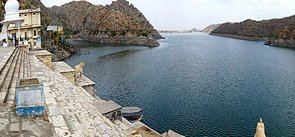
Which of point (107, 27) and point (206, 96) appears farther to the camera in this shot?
point (107, 27)

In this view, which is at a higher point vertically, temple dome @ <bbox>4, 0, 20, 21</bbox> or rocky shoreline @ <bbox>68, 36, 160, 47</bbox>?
temple dome @ <bbox>4, 0, 20, 21</bbox>

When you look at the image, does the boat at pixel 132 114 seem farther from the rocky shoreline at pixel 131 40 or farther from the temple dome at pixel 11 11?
the rocky shoreline at pixel 131 40

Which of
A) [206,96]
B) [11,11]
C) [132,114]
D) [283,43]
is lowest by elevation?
[132,114]

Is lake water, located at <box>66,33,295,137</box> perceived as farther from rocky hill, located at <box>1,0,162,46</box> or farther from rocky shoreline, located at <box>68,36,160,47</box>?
rocky hill, located at <box>1,0,162,46</box>

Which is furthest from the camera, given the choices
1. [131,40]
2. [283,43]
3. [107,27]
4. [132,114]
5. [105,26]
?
[105,26]

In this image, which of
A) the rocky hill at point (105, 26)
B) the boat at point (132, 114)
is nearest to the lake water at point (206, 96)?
the boat at point (132, 114)

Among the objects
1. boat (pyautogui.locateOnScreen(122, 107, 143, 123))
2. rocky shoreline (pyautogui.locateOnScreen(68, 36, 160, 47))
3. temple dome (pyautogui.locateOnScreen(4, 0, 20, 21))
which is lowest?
boat (pyautogui.locateOnScreen(122, 107, 143, 123))

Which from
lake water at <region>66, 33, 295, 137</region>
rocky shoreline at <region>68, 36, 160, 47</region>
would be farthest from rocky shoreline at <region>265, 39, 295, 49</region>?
lake water at <region>66, 33, 295, 137</region>

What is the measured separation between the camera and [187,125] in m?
24.6

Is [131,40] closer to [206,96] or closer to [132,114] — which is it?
[206,96]

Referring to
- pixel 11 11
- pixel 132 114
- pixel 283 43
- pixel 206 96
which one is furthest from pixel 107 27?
pixel 132 114

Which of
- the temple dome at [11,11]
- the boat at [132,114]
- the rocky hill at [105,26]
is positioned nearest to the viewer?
the boat at [132,114]

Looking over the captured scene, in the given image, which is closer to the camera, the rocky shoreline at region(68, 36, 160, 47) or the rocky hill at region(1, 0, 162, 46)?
the rocky shoreline at region(68, 36, 160, 47)

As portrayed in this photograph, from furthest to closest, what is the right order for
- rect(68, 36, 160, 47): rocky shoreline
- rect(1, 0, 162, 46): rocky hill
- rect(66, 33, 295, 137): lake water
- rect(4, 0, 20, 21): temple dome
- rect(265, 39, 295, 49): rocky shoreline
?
rect(1, 0, 162, 46): rocky hill
rect(68, 36, 160, 47): rocky shoreline
rect(265, 39, 295, 49): rocky shoreline
rect(4, 0, 20, 21): temple dome
rect(66, 33, 295, 137): lake water
